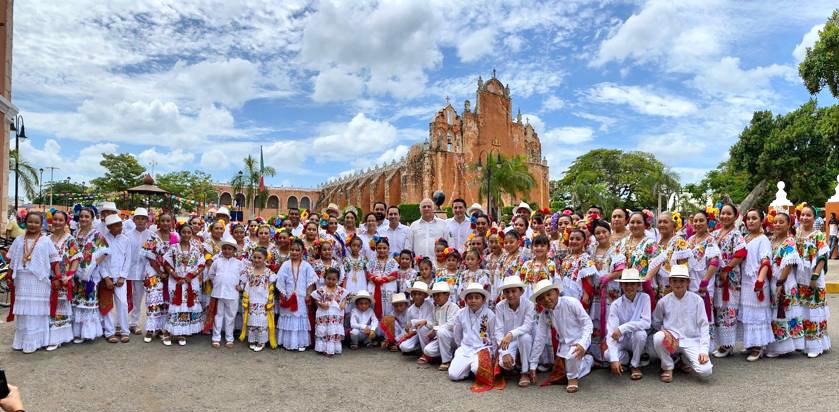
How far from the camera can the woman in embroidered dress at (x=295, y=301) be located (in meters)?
6.37

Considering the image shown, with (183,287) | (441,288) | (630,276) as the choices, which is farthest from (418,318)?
(183,287)

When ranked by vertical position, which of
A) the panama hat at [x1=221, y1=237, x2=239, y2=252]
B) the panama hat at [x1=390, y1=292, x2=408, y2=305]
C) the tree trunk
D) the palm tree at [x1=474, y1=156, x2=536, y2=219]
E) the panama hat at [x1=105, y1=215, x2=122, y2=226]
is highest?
the palm tree at [x1=474, y1=156, x2=536, y2=219]

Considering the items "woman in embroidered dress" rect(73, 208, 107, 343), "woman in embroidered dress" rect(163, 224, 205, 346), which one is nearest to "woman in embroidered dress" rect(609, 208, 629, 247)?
"woman in embroidered dress" rect(163, 224, 205, 346)

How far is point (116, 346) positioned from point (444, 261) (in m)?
3.92

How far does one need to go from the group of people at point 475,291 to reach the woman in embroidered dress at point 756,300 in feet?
0.04

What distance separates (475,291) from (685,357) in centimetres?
204

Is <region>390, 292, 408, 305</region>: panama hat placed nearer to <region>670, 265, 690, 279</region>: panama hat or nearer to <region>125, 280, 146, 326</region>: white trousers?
<region>670, 265, 690, 279</region>: panama hat

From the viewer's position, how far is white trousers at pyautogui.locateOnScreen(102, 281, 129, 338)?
6480 millimetres

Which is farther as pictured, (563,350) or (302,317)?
(302,317)

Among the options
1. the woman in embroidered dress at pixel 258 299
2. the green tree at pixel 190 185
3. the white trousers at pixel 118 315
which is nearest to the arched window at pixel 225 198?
the green tree at pixel 190 185

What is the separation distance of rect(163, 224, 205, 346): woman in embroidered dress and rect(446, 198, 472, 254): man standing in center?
3338mm

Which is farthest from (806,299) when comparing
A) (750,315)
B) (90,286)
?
(90,286)

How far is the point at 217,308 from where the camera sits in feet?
21.4

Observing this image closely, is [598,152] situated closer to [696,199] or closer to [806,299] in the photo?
[696,199]
